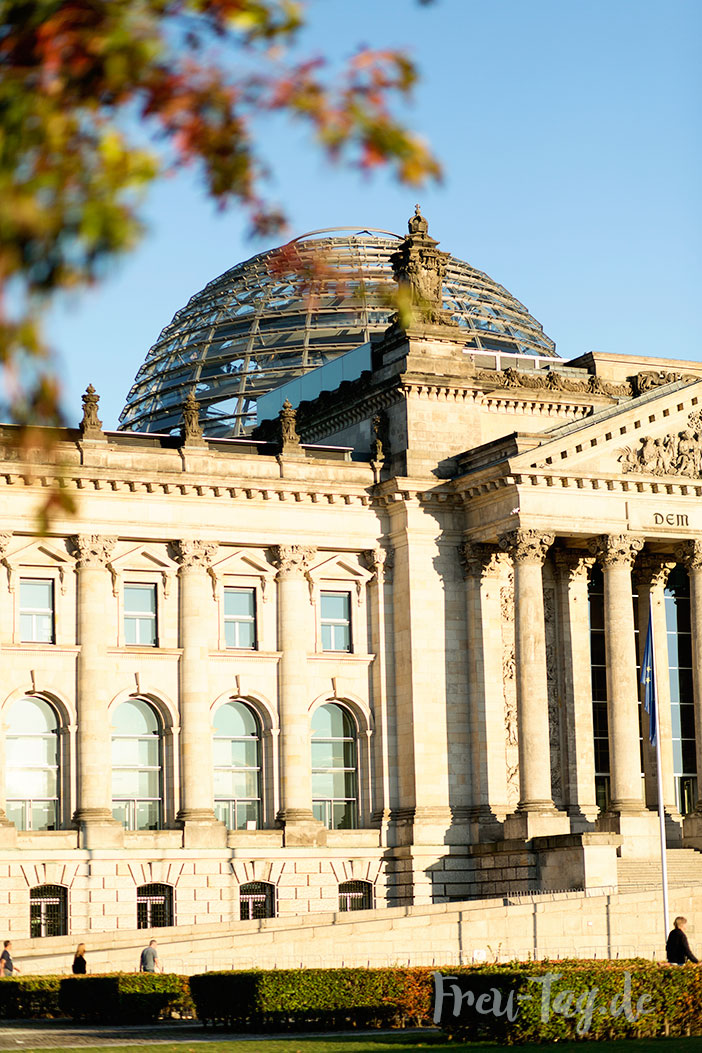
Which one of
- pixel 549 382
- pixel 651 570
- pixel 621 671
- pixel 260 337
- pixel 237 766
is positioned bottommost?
pixel 237 766

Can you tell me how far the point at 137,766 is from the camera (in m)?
58.4

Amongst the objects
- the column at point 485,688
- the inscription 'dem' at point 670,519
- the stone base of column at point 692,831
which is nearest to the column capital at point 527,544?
the column at point 485,688

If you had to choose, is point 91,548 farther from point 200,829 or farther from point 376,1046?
point 376,1046

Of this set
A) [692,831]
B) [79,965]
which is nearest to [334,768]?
[692,831]

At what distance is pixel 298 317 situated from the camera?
87750mm

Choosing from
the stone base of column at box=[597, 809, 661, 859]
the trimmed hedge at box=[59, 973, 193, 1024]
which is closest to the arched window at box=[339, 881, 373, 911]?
the stone base of column at box=[597, 809, 661, 859]

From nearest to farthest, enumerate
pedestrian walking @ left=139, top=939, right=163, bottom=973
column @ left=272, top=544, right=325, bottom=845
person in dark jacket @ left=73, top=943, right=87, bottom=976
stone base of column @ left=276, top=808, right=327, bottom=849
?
pedestrian walking @ left=139, top=939, right=163, bottom=973
person in dark jacket @ left=73, top=943, right=87, bottom=976
stone base of column @ left=276, top=808, right=327, bottom=849
column @ left=272, top=544, right=325, bottom=845

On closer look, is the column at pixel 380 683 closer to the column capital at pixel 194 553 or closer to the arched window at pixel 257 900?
the arched window at pixel 257 900

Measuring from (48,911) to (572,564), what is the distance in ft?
72.1

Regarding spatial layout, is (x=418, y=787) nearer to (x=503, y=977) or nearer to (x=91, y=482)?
(x=91, y=482)

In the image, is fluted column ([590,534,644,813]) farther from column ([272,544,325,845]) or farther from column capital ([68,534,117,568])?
column capital ([68,534,117,568])

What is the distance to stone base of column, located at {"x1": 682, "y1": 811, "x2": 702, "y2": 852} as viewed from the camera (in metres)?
60.6

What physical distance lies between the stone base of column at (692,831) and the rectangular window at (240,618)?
16.3 metres

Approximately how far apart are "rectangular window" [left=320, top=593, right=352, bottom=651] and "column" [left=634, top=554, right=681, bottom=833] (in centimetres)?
1078
